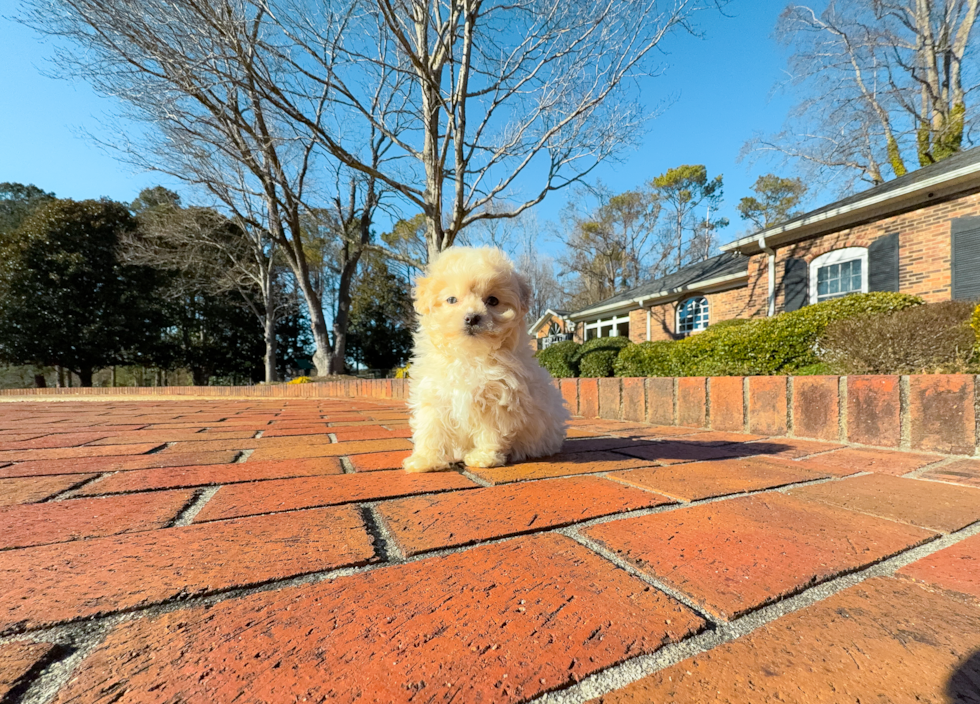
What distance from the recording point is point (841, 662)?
2.03 ft

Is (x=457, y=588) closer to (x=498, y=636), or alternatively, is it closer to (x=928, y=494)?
(x=498, y=636)

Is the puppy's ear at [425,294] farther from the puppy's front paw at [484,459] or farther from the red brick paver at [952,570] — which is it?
the red brick paver at [952,570]

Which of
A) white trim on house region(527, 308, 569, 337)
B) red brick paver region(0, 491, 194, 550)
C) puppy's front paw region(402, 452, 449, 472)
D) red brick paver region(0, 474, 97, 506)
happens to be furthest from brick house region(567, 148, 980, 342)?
red brick paver region(0, 474, 97, 506)

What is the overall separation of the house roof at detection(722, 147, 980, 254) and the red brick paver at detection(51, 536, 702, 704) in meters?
10.4

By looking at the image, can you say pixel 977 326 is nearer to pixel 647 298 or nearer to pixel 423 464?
pixel 423 464

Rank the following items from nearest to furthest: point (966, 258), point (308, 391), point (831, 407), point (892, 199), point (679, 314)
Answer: point (831, 407) → point (966, 258) → point (892, 199) → point (308, 391) → point (679, 314)

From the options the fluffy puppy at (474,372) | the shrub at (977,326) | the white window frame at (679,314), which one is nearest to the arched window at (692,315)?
the white window frame at (679,314)

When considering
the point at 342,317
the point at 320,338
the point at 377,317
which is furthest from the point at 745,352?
the point at 377,317

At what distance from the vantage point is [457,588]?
2.60ft

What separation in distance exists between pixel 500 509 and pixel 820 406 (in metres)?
2.30

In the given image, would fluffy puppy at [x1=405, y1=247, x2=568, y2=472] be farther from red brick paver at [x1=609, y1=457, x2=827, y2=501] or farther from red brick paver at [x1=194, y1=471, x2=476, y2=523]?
red brick paver at [x1=609, y1=457, x2=827, y2=501]

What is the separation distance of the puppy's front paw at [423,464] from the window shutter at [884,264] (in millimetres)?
10180

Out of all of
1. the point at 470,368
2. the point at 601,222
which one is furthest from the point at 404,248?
the point at 470,368

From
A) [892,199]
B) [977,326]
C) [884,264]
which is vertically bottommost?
[977,326]
